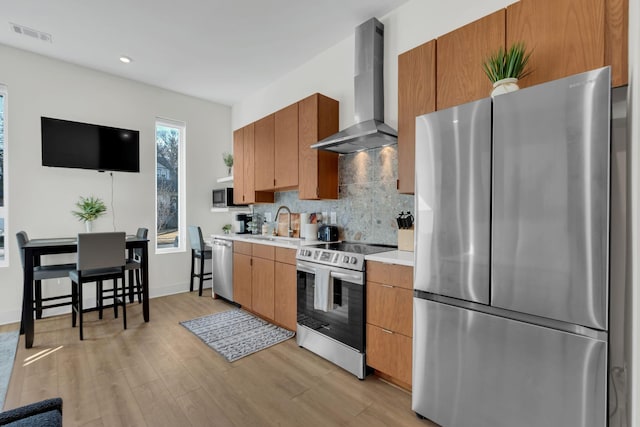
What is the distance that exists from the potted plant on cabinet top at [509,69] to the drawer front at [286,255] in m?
2.09

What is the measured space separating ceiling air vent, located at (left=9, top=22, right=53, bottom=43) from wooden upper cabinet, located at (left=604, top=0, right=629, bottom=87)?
4.66 metres

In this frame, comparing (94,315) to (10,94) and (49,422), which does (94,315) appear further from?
(49,422)

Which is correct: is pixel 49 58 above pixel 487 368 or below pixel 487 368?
above

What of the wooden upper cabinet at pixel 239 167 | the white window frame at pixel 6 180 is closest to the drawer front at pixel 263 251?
the wooden upper cabinet at pixel 239 167

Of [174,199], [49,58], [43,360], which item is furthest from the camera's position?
[174,199]

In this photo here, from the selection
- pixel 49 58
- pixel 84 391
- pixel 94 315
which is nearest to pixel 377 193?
pixel 84 391

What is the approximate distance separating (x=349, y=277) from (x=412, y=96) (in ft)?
4.89

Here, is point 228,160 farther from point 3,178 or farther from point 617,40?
point 617,40

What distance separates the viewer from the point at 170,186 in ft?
15.3

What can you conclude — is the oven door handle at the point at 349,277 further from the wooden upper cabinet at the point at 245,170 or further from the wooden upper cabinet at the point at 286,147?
the wooden upper cabinet at the point at 245,170

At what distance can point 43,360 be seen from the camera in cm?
247

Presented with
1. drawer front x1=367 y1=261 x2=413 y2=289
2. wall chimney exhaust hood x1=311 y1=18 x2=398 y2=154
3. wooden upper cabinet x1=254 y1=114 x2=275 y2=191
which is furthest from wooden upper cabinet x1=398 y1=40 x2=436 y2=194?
wooden upper cabinet x1=254 y1=114 x2=275 y2=191

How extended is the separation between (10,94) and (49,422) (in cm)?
410

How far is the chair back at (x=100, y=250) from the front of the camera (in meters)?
2.90
